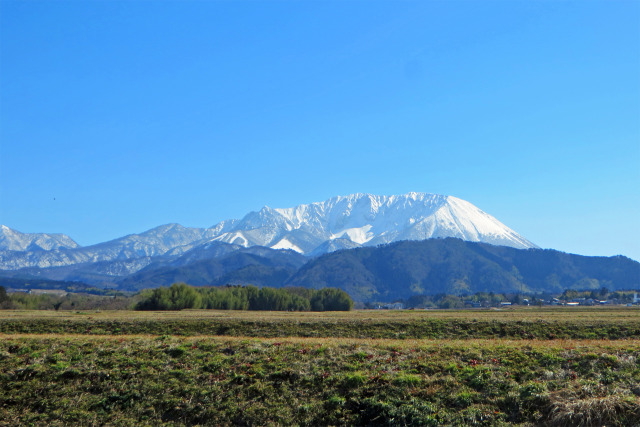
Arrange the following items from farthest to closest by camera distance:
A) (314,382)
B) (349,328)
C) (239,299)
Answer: (239,299), (349,328), (314,382)

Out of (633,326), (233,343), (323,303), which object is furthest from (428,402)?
(323,303)

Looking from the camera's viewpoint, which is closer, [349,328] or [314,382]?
[314,382]

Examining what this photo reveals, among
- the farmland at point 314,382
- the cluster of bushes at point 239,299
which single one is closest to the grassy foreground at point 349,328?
the farmland at point 314,382

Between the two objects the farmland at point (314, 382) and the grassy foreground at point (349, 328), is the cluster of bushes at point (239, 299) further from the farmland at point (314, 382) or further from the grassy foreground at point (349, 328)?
the farmland at point (314, 382)

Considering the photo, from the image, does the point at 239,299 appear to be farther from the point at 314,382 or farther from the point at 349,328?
the point at 314,382

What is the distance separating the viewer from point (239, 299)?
15200cm

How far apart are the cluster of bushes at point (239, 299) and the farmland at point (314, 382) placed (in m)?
91.0

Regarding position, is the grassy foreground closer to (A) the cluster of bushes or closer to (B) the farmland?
(B) the farmland

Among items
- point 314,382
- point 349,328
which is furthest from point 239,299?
point 314,382

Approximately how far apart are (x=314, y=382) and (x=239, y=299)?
Answer: 127 meters

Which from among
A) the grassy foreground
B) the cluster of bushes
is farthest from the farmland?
the cluster of bushes

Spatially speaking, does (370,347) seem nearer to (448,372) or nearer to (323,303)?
(448,372)

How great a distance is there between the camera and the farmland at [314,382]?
2398 cm

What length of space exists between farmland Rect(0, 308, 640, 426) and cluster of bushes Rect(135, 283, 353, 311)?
9100 cm
